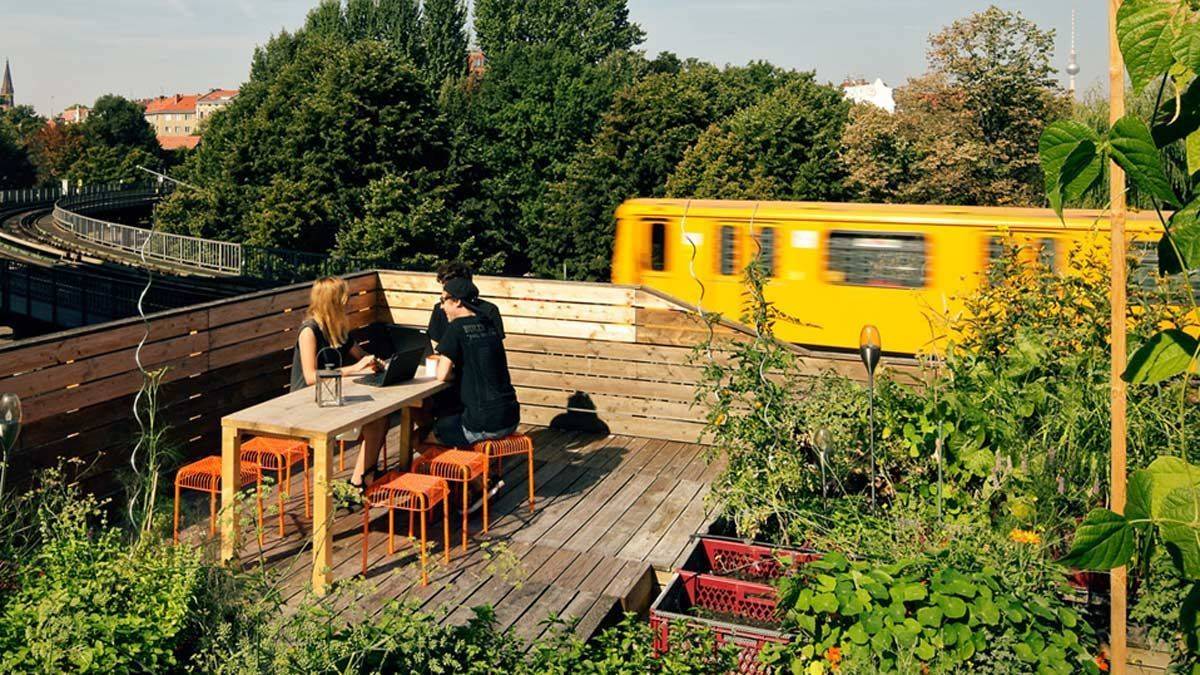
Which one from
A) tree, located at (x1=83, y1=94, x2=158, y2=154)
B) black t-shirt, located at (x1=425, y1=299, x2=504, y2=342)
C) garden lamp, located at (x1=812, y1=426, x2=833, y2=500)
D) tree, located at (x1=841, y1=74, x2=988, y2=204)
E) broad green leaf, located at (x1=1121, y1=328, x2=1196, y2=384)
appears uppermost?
tree, located at (x1=83, y1=94, x2=158, y2=154)

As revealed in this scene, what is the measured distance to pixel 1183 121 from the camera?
1.71 metres

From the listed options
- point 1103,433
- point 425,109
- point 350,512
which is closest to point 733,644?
point 1103,433

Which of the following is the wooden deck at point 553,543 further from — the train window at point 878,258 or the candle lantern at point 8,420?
the train window at point 878,258

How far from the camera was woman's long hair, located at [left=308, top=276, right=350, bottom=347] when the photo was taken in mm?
7254

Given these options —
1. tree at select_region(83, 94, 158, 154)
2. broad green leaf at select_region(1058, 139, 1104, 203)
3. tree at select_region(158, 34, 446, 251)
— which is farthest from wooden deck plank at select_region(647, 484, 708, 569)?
tree at select_region(83, 94, 158, 154)

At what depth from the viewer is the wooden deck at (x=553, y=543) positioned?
19.7 ft

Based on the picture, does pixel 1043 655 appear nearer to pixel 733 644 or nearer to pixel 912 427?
pixel 733 644

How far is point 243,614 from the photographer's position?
415 centimetres

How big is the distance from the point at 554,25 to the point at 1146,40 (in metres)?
89.7

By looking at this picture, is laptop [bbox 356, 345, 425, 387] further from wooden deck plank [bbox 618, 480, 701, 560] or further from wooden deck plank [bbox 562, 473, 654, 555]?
wooden deck plank [bbox 618, 480, 701, 560]

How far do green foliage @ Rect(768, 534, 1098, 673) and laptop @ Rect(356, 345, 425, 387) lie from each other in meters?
3.41

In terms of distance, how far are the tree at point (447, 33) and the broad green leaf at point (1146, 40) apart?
81.6m

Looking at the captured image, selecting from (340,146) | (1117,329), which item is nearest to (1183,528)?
(1117,329)

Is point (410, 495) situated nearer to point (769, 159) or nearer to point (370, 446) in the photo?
point (370, 446)
